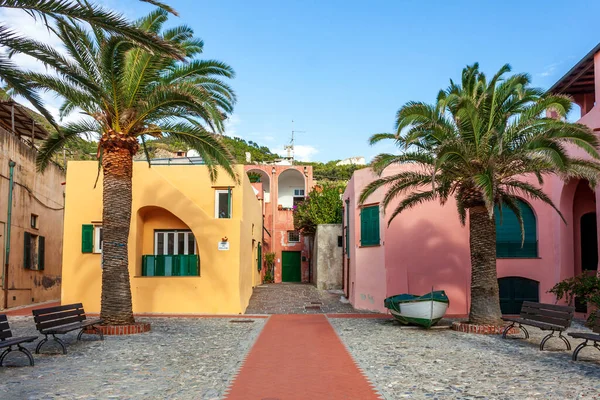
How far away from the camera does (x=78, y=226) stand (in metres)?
20.0

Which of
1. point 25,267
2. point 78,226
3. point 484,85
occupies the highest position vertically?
point 484,85

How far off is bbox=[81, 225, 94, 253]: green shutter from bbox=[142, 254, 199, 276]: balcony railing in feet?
6.45

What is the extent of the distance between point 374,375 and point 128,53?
9231 millimetres

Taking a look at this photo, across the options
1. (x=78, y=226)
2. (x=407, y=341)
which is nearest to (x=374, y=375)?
(x=407, y=341)

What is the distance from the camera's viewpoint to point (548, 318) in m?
12.0

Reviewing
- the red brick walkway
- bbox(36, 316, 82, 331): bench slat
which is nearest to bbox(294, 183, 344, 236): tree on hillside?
the red brick walkway

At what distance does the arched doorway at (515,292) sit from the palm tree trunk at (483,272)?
5.32 m

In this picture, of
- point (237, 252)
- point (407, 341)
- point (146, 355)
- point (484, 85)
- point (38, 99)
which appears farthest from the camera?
point (237, 252)

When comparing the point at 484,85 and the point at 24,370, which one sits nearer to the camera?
the point at 24,370

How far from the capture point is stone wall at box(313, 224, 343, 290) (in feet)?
88.3

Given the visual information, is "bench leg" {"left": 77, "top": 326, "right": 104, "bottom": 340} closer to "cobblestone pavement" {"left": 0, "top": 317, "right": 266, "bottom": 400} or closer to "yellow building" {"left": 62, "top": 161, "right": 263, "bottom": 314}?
"cobblestone pavement" {"left": 0, "top": 317, "right": 266, "bottom": 400}

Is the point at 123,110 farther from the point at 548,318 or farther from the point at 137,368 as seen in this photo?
the point at 548,318

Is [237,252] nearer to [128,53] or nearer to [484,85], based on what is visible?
[128,53]

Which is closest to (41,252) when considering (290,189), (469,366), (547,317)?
(469,366)
